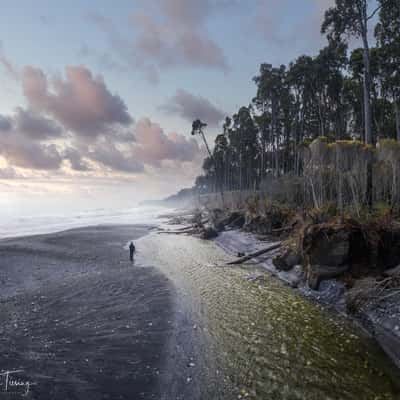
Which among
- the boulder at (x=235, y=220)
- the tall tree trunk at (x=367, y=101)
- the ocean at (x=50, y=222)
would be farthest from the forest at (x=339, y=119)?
the ocean at (x=50, y=222)

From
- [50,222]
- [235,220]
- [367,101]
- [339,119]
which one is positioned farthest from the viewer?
[50,222]

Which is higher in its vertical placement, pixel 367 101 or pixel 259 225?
pixel 367 101

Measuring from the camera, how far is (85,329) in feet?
20.3

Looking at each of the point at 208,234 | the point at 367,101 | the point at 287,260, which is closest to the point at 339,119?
the point at 367,101

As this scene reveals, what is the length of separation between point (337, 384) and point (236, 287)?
537cm

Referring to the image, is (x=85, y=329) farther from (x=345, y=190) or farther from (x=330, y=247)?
(x=345, y=190)

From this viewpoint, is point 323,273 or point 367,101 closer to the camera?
point 323,273

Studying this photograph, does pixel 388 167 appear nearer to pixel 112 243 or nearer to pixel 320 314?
pixel 320 314

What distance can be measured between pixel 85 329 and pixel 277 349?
4887 mm

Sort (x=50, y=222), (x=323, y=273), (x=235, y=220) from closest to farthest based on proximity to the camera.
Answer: (x=323, y=273), (x=235, y=220), (x=50, y=222)

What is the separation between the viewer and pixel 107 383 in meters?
4.31

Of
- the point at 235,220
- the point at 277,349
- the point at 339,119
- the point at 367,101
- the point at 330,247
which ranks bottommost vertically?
the point at 277,349

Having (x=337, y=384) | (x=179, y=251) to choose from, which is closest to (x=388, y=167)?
(x=337, y=384)

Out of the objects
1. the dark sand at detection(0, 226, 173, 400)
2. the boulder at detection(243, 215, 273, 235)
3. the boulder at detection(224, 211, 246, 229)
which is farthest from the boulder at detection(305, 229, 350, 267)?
the boulder at detection(224, 211, 246, 229)
